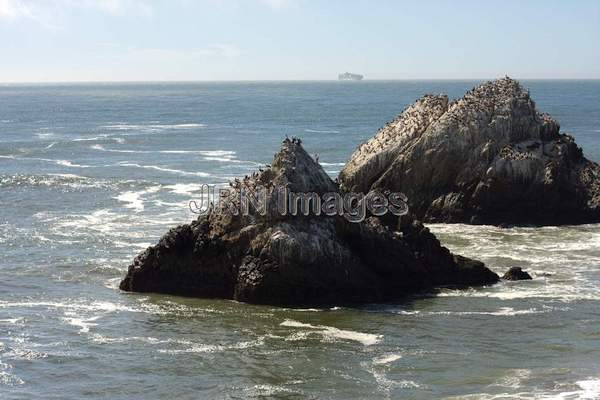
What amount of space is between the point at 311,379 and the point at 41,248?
63.8 feet

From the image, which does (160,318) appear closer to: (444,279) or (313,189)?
(313,189)

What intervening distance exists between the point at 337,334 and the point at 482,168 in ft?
65.6

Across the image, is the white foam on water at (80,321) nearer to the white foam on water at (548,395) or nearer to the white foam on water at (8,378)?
the white foam on water at (8,378)

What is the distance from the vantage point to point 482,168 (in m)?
45.9

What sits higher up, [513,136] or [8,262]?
[513,136]

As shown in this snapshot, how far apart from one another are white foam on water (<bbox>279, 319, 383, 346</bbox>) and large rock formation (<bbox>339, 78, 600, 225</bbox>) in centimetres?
1788

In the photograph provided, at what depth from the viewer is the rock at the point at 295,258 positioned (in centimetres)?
3086

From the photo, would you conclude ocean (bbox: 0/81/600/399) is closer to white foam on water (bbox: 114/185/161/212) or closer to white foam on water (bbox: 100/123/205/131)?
white foam on water (bbox: 114/185/161/212)

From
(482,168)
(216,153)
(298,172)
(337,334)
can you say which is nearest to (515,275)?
(298,172)

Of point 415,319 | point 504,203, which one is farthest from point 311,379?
point 504,203

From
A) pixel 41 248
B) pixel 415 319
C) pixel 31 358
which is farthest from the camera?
pixel 41 248

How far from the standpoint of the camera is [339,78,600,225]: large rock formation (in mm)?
45438

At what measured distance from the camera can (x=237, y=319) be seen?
29.6m

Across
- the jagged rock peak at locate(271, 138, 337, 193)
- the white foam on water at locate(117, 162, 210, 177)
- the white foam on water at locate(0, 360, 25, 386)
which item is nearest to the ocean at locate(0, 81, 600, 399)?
the white foam on water at locate(0, 360, 25, 386)
